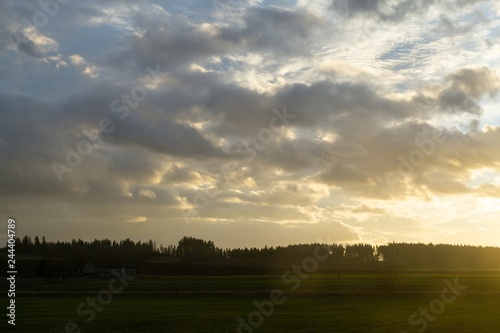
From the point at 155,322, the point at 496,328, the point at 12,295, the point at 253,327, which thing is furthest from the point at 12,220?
the point at 12,295

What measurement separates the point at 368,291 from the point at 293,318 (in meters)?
49.1

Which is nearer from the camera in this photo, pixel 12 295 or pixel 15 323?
pixel 15 323

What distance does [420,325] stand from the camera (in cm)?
4431

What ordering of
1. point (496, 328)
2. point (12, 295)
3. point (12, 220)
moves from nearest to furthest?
point (12, 220), point (496, 328), point (12, 295)

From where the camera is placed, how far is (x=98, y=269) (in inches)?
7313

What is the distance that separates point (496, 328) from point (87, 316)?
32.4 m

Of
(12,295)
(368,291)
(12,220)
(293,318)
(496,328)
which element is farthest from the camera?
(368,291)

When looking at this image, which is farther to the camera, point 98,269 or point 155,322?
point 98,269

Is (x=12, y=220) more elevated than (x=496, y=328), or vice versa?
(x=12, y=220)

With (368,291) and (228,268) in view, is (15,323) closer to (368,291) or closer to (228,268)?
(368,291)

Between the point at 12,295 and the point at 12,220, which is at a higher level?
the point at 12,220

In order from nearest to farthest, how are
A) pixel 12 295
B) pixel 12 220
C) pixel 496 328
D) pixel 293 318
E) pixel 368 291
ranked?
pixel 12 220 < pixel 496 328 < pixel 293 318 < pixel 12 295 < pixel 368 291

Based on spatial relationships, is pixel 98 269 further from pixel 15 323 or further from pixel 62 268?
pixel 15 323

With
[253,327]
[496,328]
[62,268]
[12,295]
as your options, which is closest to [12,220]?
[253,327]
